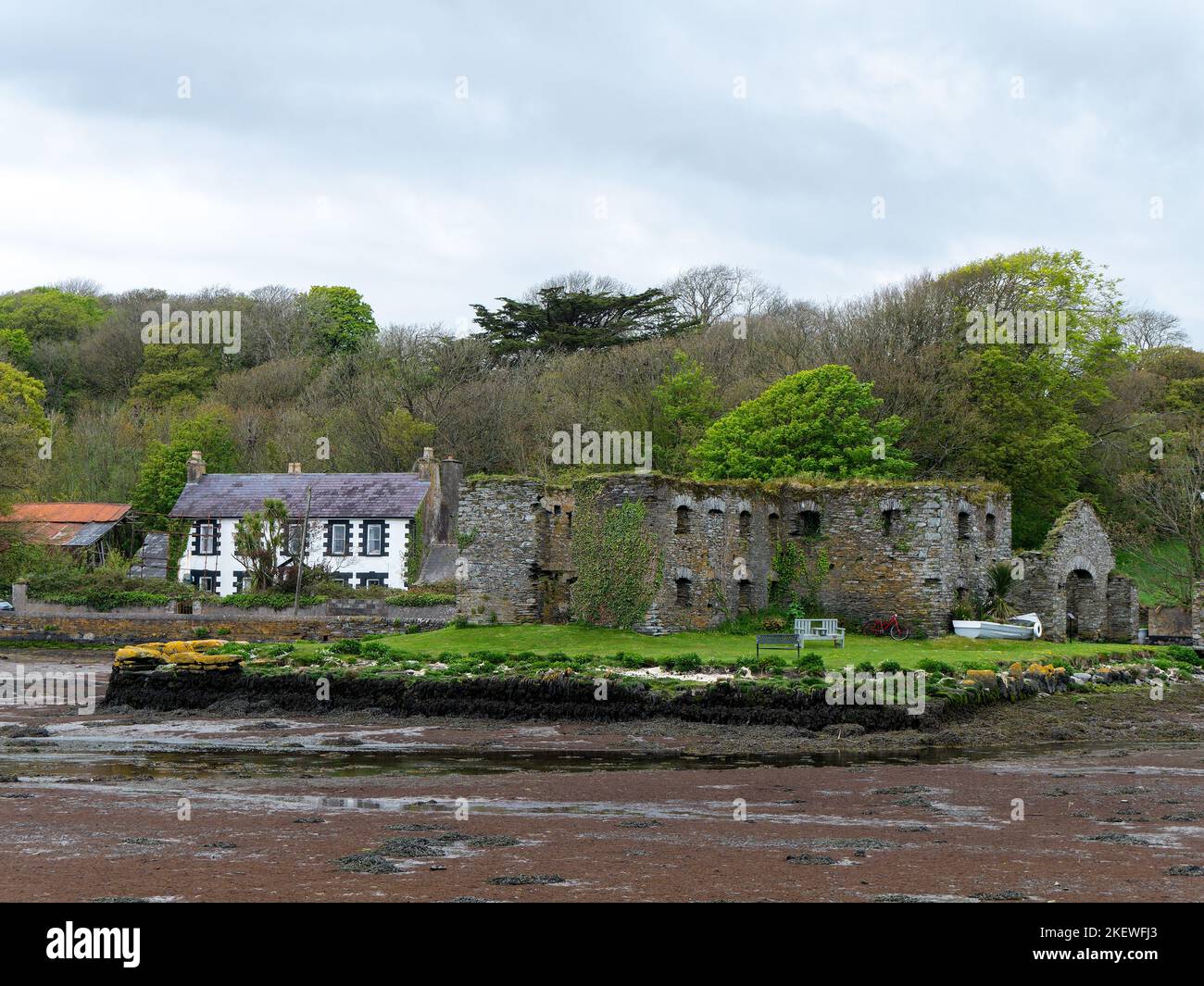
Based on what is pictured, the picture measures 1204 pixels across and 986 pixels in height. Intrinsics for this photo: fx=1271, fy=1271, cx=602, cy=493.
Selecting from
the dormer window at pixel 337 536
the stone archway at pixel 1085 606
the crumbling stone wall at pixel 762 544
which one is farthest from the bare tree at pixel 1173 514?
the dormer window at pixel 337 536

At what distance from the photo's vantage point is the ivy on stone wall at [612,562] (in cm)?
3234

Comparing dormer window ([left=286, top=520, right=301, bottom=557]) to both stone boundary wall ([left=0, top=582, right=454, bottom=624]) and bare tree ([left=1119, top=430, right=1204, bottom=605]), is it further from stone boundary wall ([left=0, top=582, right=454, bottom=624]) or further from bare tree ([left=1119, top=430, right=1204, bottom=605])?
bare tree ([left=1119, top=430, right=1204, bottom=605])

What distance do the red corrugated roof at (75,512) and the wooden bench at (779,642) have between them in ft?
141

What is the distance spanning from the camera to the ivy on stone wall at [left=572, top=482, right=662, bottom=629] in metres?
32.3

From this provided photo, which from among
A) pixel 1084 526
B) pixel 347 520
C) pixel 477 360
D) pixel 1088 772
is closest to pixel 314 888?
pixel 1088 772

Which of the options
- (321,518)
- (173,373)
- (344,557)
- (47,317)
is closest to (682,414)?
(344,557)

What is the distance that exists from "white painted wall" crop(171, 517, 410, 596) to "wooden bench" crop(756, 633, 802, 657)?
29.0 m

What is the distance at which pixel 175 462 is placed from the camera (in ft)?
210

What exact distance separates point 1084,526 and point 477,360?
40.8 m

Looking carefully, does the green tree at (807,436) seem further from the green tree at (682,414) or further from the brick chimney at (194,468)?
the brick chimney at (194,468)

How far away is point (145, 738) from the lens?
24312 millimetres

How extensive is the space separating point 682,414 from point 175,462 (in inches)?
1058

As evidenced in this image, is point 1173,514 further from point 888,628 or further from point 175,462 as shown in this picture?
point 175,462
